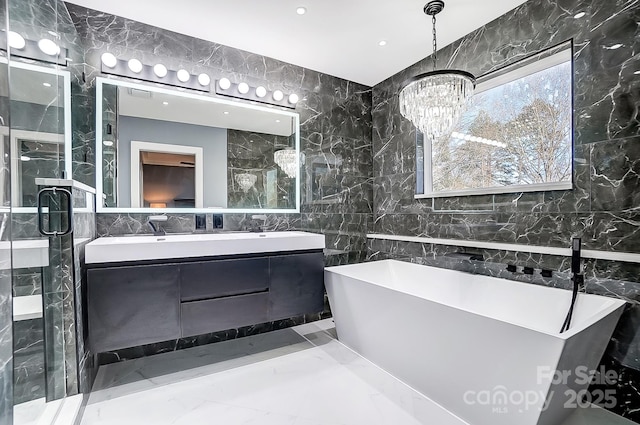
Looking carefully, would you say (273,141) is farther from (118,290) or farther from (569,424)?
(569,424)

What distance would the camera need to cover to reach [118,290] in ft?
6.49

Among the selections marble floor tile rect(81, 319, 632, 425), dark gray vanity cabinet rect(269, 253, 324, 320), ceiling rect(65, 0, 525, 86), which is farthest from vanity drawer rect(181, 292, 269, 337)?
ceiling rect(65, 0, 525, 86)

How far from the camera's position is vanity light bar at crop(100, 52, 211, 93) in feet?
7.95

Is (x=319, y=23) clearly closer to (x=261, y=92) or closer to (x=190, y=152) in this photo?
(x=261, y=92)

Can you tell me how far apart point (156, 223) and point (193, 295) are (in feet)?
2.57

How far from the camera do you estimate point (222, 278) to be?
7.57 ft

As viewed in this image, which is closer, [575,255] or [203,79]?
[575,255]

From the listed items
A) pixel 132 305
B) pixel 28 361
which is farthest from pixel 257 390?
pixel 28 361

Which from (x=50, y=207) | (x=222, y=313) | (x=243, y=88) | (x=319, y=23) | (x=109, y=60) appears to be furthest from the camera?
(x=243, y=88)

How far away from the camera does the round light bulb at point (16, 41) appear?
1.45 meters

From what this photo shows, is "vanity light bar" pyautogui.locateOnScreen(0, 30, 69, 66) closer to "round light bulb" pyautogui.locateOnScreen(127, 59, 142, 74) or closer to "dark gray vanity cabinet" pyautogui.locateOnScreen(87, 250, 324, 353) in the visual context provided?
"round light bulb" pyautogui.locateOnScreen(127, 59, 142, 74)

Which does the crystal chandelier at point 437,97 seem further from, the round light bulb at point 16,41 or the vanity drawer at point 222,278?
the round light bulb at point 16,41

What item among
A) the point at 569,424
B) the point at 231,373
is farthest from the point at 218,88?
the point at 569,424

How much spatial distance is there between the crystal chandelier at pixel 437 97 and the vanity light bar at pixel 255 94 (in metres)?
1.45
